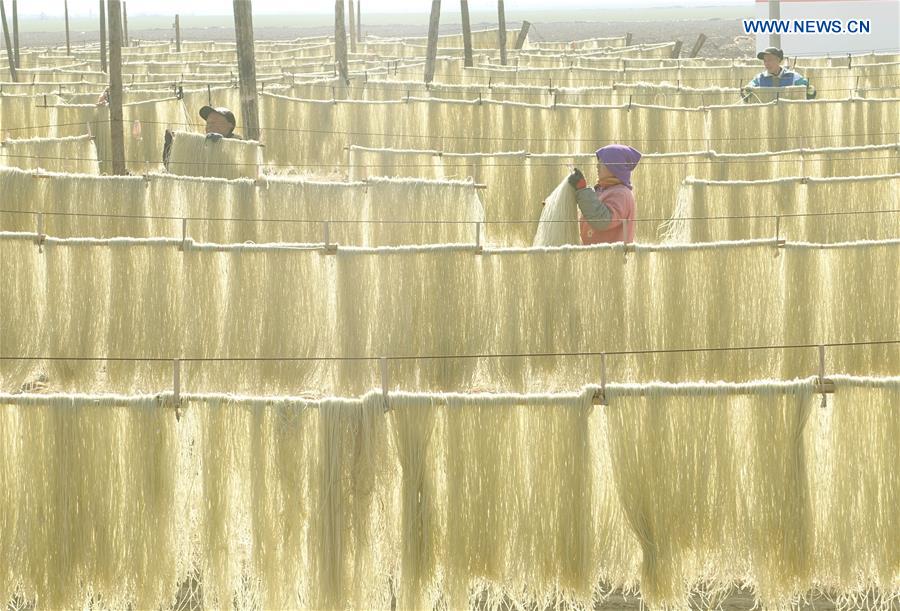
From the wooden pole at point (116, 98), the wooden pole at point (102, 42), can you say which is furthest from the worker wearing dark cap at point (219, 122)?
the wooden pole at point (102, 42)

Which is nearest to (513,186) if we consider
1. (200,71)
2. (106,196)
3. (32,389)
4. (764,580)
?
(106,196)

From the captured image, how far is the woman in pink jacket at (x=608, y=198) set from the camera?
9.97m

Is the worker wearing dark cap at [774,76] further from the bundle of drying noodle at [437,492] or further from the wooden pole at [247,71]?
the bundle of drying noodle at [437,492]

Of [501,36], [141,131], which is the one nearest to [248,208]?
[141,131]

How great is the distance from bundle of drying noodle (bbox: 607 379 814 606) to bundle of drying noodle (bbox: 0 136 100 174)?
8.45 metres

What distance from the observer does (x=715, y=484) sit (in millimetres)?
6387

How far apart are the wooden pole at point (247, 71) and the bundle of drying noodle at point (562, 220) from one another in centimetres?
723

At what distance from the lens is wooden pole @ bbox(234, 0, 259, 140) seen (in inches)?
661

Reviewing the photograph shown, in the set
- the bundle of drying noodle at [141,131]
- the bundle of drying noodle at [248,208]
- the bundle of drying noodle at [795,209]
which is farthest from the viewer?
the bundle of drying noodle at [141,131]

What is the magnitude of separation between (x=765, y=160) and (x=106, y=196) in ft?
17.5

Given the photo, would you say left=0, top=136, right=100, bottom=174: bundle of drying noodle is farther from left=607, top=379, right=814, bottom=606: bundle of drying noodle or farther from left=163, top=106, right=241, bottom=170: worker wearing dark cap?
left=607, top=379, right=814, bottom=606: bundle of drying noodle

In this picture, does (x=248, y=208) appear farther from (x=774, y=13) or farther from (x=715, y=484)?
(x=774, y=13)

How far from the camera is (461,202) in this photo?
11.1m

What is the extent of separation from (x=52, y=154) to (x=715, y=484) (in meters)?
9.05
